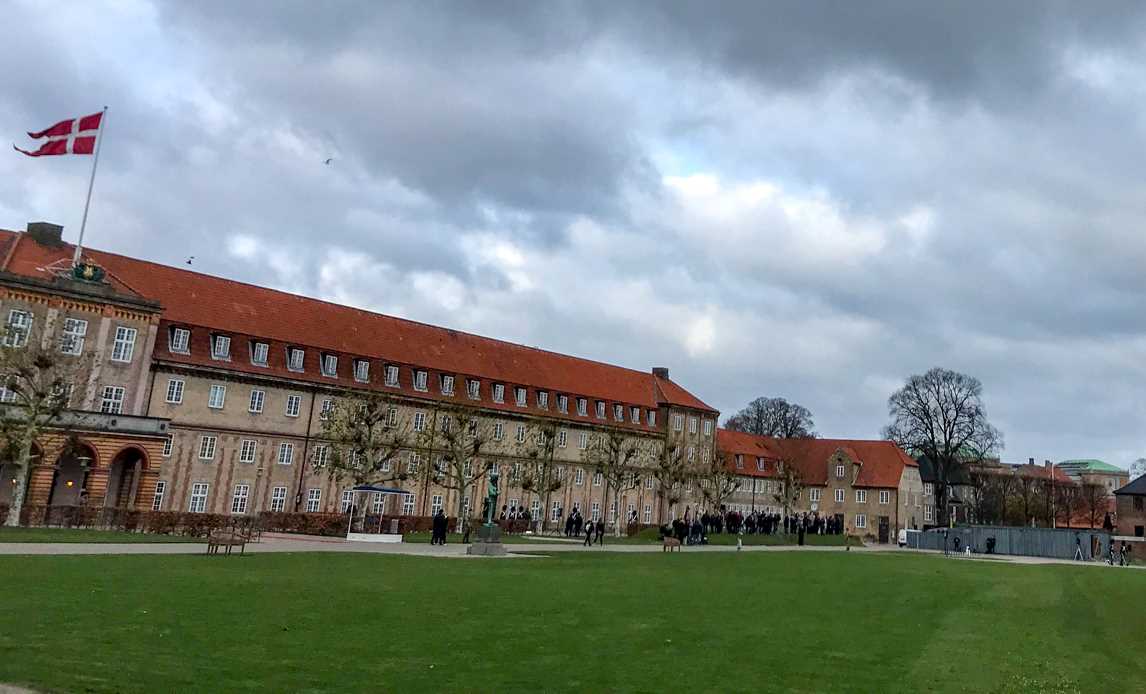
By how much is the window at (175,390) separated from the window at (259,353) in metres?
4.84

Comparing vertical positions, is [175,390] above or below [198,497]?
above

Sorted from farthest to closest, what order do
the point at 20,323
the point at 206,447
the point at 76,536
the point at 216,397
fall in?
the point at 216,397 → the point at 206,447 → the point at 20,323 → the point at 76,536

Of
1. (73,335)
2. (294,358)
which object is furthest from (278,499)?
(73,335)

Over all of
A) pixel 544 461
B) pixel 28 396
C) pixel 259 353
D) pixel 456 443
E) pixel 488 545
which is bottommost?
pixel 488 545

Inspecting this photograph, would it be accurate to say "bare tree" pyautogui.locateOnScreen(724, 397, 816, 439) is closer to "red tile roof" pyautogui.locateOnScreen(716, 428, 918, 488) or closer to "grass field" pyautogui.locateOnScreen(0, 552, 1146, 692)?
"red tile roof" pyautogui.locateOnScreen(716, 428, 918, 488)

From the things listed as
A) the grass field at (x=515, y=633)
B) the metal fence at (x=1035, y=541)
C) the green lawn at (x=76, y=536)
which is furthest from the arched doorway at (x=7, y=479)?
the metal fence at (x=1035, y=541)

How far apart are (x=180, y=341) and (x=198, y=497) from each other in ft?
30.3

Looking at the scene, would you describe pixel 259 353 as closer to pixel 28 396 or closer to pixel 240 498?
pixel 240 498

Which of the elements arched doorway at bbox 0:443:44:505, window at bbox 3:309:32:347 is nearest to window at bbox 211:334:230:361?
window at bbox 3:309:32:347

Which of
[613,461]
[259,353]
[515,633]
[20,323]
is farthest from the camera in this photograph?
[613,461]

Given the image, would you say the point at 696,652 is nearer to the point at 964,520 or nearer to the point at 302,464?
the point at 302,464

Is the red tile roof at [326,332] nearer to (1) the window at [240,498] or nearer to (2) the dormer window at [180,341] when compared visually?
(2) the dormer window at [180,341]

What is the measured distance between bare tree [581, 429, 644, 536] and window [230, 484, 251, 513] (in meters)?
24.9

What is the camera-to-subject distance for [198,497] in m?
48.2
